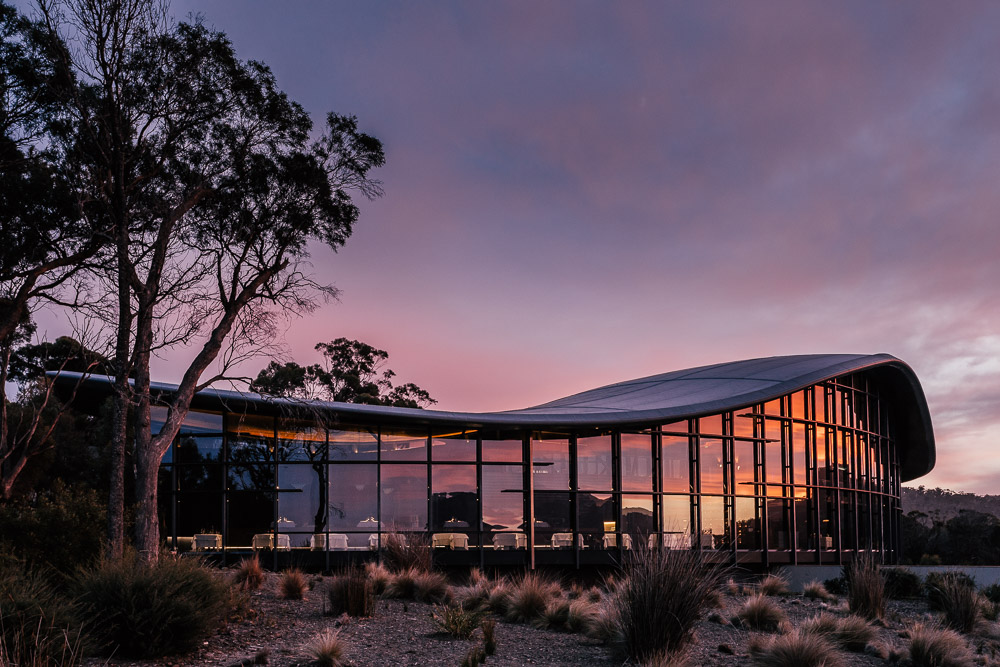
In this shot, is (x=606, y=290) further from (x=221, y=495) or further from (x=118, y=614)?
(x=118, y=614)

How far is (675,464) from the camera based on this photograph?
68.8 ft

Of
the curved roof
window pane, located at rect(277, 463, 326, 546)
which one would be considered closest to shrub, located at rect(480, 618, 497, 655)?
the curved roof

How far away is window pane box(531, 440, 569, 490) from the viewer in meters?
19.9

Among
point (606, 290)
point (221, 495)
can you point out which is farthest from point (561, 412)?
point (221, 495)

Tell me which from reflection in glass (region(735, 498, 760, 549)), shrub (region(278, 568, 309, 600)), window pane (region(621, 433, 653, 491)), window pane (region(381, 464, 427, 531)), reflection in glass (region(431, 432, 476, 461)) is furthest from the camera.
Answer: reflection in glass (region(735, 498, 760, 549))

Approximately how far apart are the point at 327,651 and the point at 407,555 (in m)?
6.37

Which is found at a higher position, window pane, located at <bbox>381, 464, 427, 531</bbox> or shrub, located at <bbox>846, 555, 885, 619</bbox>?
window pane, located at <bbox>381, 464, 427, 531</bbox>

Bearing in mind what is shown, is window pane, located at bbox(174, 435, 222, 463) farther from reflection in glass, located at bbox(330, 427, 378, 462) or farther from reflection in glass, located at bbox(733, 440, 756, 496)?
reflection in glass, located at bbox(733, 440, 756, 496)

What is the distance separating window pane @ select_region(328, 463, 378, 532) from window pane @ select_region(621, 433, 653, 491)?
5.90m

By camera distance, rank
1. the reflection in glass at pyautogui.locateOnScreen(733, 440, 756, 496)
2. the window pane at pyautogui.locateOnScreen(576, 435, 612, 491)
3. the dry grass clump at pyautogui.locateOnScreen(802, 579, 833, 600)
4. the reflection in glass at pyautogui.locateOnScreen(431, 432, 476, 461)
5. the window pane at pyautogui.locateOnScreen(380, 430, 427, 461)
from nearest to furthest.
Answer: the dry grass clump at pyautogui.locateOnScreen(802, 579, 833, 600)
the window pane at pyautogui.locateOnScreen(380, 430, 427, 461)
the reflection in glass at pyautogui.locateOnScreen(431, 432, 476, 461)
the window pane at pyautogui.locateOnScreen(576, 435, 612, 491)
the reflection in glass at pyautogui.locateOnScreen(733, 440, 756, 496)

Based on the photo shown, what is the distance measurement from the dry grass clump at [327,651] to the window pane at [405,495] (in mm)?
10597

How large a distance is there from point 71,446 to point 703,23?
24882 millimetres

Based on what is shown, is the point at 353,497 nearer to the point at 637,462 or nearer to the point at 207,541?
the point at 207,541

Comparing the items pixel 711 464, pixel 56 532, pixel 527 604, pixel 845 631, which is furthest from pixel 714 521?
pixel 56 532
